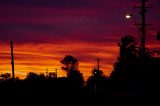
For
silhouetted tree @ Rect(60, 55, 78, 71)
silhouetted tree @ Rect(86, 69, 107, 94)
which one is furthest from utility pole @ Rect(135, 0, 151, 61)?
silhouetted tree @ Rect(60, 55, 78, 71)

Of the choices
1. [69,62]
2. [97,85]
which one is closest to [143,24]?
[97,85]

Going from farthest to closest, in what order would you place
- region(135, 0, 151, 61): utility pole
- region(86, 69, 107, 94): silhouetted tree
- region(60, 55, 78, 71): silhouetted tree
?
region(60, 55, 78, 71): silhouetted tree, region(86, 69, 107, 94): silhouetted tree, region(135, 0, 151, 61): utility pole

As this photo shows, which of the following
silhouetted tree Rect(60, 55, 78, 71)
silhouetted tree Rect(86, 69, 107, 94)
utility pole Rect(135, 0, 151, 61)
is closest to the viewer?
utility pole Rect(135, 0, 151, 61)

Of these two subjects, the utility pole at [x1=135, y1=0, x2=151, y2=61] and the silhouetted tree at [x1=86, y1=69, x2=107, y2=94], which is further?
the silhouetted tree at [x1=86, y1=69, x2=107, y2=94]

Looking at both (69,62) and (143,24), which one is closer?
(143,24)

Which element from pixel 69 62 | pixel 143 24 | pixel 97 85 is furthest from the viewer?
pixel 69 62

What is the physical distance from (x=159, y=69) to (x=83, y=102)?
12.2 m

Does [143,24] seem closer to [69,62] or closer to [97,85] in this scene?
[97,85]

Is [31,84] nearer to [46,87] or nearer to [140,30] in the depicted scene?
[46,87]

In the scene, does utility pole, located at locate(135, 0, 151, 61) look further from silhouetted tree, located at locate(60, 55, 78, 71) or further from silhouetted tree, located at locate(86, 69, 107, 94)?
silhouetted tree, located at locate(60, 55, 78, 71)

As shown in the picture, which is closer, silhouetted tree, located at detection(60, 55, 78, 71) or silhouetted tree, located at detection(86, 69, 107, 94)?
silhouetted tree, located at detection(86, 69, 107, 94)

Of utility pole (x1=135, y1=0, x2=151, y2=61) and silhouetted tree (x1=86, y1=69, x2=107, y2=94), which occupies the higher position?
utility pole (x1=135, y1=0, x2=151, y2=61)

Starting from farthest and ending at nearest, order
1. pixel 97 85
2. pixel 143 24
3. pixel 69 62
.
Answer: pixel 69 62 < pixel 97 85 < pixel 143 24

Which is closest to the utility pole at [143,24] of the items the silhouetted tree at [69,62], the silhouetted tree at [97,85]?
the silhouetted tree at [97,85]
